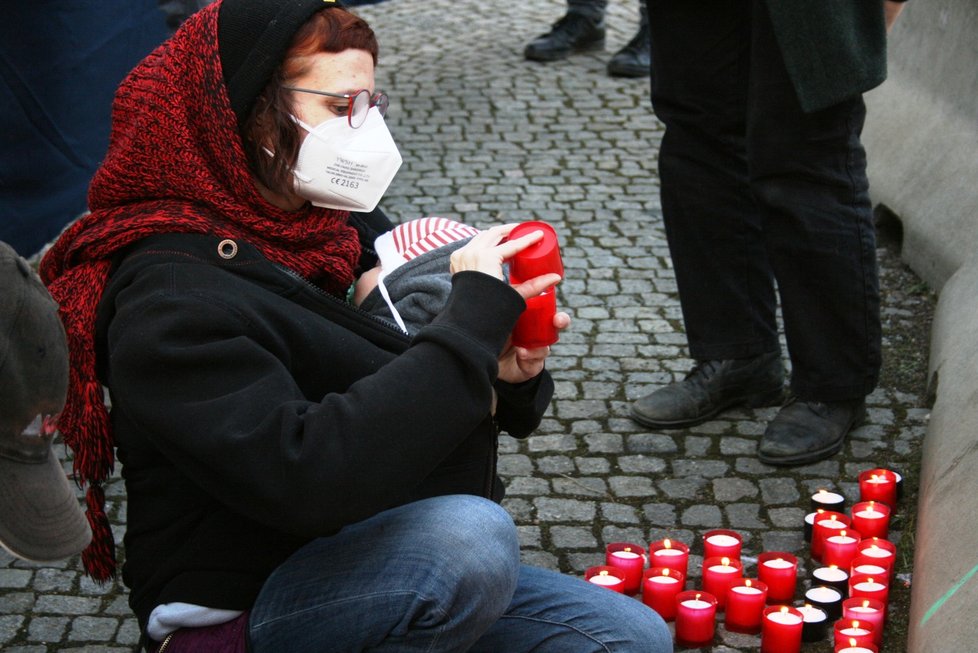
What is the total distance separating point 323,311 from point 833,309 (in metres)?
2.01

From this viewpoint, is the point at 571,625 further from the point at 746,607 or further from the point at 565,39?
the point at 565,39

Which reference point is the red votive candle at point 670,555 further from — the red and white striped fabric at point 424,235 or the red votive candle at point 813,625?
the red and white striped fabric at point 424,235

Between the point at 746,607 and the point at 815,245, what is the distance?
1.12 metres

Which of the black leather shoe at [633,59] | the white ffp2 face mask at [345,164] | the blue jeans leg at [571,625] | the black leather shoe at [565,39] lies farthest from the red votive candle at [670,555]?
the black leather shoe at [565,39]

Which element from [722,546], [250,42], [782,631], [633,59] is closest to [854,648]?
[782,631]

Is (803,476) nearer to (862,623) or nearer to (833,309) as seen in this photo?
(833,309)

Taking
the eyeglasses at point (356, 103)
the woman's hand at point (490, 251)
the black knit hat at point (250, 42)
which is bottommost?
the woman's hand at point (490, 251)

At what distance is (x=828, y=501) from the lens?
374 cm

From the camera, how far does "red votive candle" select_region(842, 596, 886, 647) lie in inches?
122

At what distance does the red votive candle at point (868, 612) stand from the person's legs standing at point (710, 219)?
4.00ft

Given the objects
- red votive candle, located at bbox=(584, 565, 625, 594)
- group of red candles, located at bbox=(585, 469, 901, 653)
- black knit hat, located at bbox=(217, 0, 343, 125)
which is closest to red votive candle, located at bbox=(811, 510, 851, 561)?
group of red candles, located at bbox=(585, 469, 901, 653)

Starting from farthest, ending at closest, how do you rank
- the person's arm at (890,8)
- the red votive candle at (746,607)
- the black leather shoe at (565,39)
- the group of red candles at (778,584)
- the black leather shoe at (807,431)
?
1. the black leather shoe at (565,39)
2. the black leather shoe at (807,431)
3. the person's arm at (890,8)
4. the red votive candle at (746,607)
5. the group of red candles at (778,584)

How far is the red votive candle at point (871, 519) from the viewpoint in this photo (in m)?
3.58

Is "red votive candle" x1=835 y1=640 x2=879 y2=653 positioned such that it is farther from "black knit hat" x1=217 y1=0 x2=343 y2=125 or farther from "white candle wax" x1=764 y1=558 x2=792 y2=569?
"black knit hat" x1=217 y1=0 x2=343 y2=125
